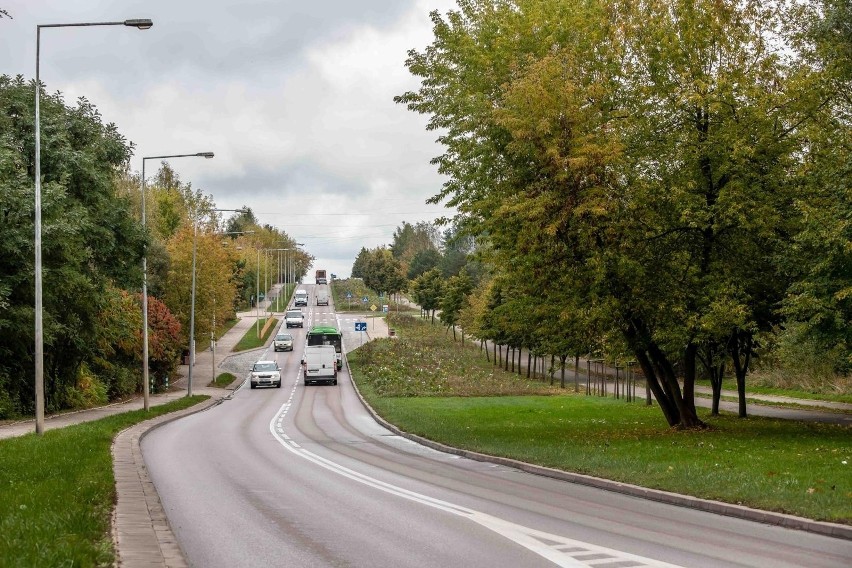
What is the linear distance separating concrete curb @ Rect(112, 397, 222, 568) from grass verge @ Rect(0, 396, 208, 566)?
14 centimetres

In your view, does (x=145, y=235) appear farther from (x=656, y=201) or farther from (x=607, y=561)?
(x=607, y=561)

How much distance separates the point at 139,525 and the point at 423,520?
11.4ft

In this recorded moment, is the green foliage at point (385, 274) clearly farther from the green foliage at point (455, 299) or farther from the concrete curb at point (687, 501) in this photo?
the concrete curb at point (687, 501)

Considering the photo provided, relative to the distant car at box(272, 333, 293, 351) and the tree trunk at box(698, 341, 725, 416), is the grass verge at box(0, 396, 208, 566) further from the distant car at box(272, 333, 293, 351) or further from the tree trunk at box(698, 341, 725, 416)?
the distant car at box(272, 333, 293, 351)

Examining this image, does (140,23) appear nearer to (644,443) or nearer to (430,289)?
(644,443)

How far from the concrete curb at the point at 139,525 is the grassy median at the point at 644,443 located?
24.5 feet

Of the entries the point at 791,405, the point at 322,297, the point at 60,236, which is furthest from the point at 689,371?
the point at 322,297

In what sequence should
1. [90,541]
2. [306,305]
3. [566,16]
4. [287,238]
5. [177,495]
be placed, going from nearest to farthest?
1. [90,541]
2. [177,495]
3. [566,16]
4. [306,305]
5. [287,238]

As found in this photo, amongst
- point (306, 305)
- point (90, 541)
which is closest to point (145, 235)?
point (90, 541)

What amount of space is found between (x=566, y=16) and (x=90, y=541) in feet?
64.1

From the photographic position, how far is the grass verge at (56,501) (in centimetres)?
801

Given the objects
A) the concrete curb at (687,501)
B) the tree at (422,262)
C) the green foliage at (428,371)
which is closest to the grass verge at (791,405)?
the green foliage at (428,371)

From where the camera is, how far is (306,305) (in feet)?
465

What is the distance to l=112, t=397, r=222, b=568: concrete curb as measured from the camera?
8.37m
